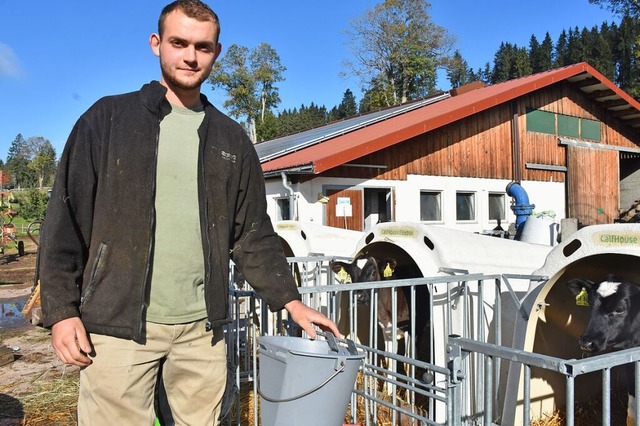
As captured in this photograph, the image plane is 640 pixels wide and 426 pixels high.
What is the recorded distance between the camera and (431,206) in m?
13.9

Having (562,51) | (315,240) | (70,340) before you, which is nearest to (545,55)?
(562,51)

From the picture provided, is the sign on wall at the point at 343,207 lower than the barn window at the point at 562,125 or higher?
lower

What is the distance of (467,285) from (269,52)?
48667 millimetres

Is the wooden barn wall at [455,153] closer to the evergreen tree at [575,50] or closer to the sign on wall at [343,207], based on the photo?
the sign on wall at [343,207]

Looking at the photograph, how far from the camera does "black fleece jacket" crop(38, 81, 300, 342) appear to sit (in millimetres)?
1880

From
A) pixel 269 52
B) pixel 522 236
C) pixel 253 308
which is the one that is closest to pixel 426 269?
pixel 253 308

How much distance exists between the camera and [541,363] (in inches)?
81.2

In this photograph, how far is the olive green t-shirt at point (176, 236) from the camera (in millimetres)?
2041

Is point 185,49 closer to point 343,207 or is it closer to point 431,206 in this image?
point 343,207

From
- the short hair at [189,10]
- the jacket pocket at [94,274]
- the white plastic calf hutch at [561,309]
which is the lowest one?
the white plastic calf hutch at [561,309]

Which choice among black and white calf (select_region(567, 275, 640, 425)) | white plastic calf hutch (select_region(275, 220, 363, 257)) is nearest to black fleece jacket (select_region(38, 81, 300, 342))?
black and white calf (select_region(567, 275, 640, 425))

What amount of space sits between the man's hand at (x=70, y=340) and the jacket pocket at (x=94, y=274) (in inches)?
3.6

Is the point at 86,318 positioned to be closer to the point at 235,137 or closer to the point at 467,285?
the point at 235,137

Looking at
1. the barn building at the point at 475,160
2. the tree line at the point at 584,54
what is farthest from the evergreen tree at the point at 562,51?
the barn building at the point at 475,160
